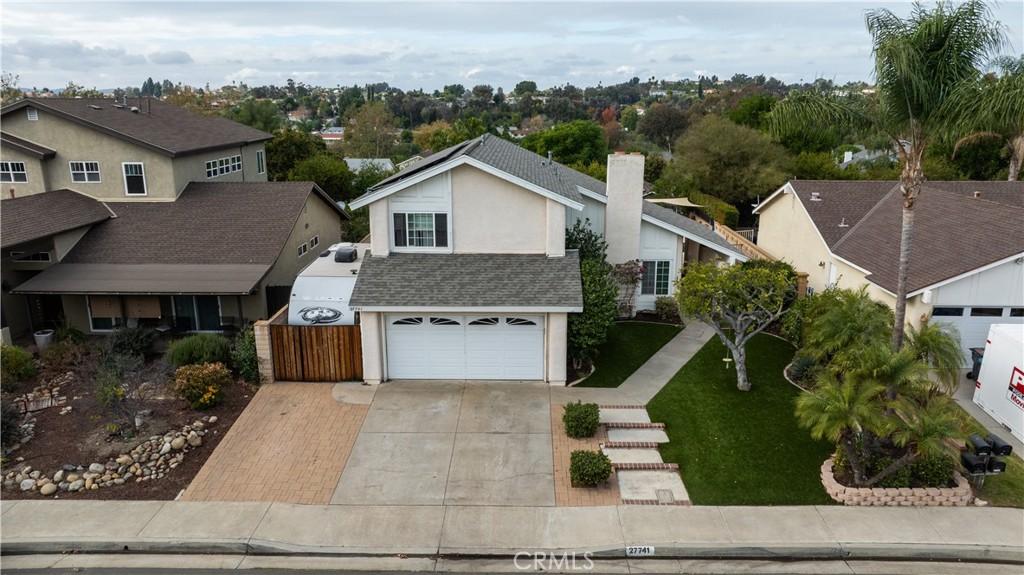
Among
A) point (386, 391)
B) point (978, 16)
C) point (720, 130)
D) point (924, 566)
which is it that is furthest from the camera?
point (720, 130)

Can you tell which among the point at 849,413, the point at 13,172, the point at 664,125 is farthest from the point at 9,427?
the point at 664,125

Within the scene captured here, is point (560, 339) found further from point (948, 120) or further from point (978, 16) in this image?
point (978, 16)

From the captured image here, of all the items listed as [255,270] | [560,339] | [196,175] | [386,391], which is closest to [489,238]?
[560,339]

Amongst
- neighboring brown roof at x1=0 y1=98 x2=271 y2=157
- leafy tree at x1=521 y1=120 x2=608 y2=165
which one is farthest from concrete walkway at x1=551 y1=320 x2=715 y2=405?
leafy tree at x1=521 y1=120 x2=608 y2=165

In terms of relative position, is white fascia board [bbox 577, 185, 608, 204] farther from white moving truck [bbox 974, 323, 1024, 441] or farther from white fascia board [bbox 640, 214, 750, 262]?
white moving truck [bbox 974, 323, 1024, 441]

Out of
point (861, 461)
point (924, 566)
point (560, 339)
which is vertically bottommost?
point (924, 566)

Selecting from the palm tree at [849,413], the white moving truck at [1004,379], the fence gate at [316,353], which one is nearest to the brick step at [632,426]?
the palm tree at [849,413]

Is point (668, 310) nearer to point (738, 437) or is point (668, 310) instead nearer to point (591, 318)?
point (591, 318)
